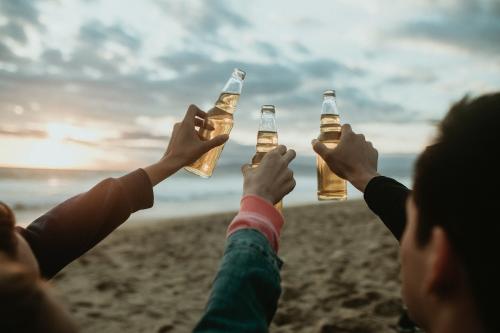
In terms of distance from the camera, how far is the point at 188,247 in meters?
6.66

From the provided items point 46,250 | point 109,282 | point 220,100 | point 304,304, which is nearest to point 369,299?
point 304,304

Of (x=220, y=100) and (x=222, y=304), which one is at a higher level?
(x=220, y=100)

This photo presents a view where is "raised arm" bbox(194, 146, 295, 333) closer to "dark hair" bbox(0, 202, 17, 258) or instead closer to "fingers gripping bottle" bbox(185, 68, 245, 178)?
"dark hair" bbox(0, 202, 17, 258)

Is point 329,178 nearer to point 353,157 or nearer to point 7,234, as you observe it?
point 353,157

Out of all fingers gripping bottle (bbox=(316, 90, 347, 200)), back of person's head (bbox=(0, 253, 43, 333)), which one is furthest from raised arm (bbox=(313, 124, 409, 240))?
back of person's head (bbox=(0, 253, 43, 333))

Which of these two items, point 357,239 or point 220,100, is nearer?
point 220,100

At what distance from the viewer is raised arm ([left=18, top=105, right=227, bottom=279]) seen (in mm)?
1775

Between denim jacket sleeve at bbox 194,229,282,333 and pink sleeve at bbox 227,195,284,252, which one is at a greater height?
pink sleeve at bbox 227,195,284,252

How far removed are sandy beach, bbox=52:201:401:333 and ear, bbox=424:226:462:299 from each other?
1.86m

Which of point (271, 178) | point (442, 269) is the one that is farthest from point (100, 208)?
point (442, 269)

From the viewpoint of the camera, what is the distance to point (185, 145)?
2229 mm

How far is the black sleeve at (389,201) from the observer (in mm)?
1769

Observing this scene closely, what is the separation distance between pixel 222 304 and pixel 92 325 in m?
2.94

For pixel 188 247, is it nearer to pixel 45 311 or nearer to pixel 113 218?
pixel 113 218
